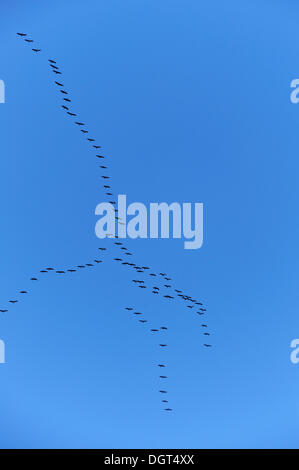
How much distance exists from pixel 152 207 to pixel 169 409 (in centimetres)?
103

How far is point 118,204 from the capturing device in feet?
10.3

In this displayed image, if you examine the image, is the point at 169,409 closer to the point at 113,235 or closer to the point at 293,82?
the point at 113,235
